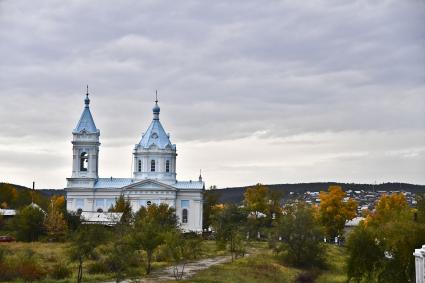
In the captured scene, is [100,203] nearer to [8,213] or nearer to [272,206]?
[8,213]

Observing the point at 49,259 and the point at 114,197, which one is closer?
the point at 49,259

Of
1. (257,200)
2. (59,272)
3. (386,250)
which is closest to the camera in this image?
(386,250)

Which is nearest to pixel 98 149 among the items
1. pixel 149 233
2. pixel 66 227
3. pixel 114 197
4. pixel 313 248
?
pixel 114 197

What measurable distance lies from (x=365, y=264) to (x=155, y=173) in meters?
59.8

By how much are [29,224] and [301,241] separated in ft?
86.7

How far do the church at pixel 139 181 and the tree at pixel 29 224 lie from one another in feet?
77.1

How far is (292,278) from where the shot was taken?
156ft

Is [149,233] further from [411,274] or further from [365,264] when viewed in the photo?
[411,274]

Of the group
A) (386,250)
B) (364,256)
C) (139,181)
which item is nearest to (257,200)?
(139,181)

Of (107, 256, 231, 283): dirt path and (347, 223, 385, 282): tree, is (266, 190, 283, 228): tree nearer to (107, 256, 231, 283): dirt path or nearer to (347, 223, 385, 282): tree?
(107, 256, 231, 283): dirt path

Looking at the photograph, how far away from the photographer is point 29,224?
2660 inches

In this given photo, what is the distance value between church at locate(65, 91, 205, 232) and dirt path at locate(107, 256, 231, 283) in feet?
112

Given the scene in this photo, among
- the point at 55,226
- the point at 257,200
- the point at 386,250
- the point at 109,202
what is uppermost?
the point at 257,200

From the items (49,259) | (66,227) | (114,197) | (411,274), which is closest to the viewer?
(411,274)
